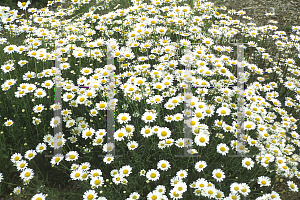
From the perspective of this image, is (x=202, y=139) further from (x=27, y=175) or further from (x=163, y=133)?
(x=27, y=175)

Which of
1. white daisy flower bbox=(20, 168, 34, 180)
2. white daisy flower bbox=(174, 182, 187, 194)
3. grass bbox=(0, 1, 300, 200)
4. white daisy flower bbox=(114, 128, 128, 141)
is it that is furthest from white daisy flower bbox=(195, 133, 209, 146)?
white daisy flower bbox=(20, 168, 34, 180)

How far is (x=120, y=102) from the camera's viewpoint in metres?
3.71

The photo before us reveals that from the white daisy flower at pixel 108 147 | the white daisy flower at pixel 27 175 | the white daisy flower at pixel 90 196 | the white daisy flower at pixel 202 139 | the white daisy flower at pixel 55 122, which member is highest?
the white daisy flower at pixel 55 122

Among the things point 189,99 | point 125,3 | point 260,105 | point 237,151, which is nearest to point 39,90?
point 189,99

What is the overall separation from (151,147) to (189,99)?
845 mm

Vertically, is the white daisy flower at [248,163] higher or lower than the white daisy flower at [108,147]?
lower

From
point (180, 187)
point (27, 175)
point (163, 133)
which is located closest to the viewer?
point (180, 187)

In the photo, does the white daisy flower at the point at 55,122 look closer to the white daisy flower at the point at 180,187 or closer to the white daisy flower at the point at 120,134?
the white daisy flower at the point at 120,134

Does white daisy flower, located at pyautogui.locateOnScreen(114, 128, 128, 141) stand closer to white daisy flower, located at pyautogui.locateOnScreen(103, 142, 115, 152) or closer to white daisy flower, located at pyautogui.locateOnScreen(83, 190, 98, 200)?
white daisy flower, located at pyautogui.locateOnScreen(103, 142, 115, 152)

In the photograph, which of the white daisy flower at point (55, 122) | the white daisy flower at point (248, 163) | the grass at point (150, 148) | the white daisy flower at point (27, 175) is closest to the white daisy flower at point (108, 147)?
the grass at point (150, 148)

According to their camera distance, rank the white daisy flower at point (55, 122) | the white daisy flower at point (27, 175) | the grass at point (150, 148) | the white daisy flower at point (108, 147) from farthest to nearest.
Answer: the white daisy flower at point (55, 122) → the white daisy flower at point (108, 147) → the grass at point (150, 148) → the white daisy flower at point (27, 175)

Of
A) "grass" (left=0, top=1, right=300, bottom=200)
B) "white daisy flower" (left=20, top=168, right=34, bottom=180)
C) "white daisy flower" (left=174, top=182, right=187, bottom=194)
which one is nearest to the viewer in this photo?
"white daisy flower" (left=174, top=182, right=187, bottom=194)

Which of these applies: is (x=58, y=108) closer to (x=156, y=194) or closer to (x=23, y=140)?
(x=23, y=140)

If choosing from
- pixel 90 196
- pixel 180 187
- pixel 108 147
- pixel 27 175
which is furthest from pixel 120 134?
pixel 27 175
